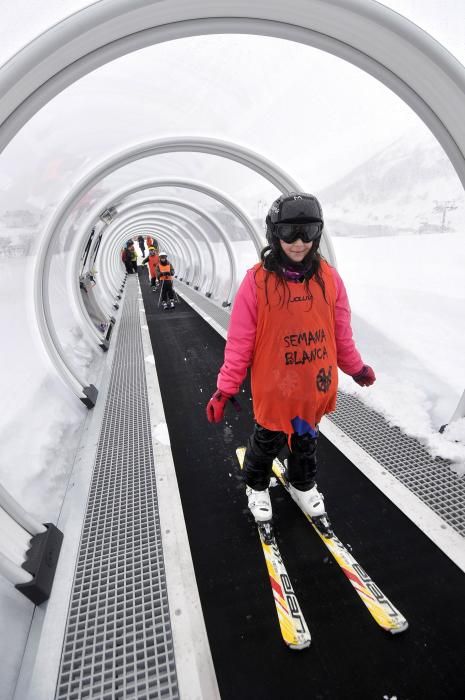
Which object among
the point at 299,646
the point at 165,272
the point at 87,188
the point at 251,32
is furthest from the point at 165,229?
the point at 299,646

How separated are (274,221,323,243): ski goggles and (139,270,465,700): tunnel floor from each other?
7.42 feet

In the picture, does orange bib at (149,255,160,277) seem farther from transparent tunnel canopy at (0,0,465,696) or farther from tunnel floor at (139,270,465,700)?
tunnel floor at (139,270,465,700)

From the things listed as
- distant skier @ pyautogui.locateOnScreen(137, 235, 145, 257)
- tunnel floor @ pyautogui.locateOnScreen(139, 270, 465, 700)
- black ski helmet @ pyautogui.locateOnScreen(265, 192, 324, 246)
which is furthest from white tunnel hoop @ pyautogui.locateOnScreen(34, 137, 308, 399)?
distant skier @ pyautogui.locateOnScreen(137, 235, 145, 257)

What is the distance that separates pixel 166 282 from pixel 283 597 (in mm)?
11206

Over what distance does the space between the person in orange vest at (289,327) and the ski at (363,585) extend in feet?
2.92

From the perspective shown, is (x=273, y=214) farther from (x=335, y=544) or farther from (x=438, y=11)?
(x=335, y=544)

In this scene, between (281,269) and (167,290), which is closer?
(281,269)

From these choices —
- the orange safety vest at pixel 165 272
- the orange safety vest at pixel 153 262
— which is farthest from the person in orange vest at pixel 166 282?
the orange safety vest at pixel 153 262

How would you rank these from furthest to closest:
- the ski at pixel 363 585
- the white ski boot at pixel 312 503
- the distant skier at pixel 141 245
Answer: the distant skier at pixel 141 245, the white ski boot at pixel 312 503, the ski at pixel 363 585

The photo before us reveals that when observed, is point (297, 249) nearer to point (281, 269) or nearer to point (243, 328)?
point (281, 269)

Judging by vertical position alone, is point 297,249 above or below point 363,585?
above

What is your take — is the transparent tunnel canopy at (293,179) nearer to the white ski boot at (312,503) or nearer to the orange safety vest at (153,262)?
the white ski boot at (312,503)

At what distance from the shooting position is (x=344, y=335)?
2.47 metres

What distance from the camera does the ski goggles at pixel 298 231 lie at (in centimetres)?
200
